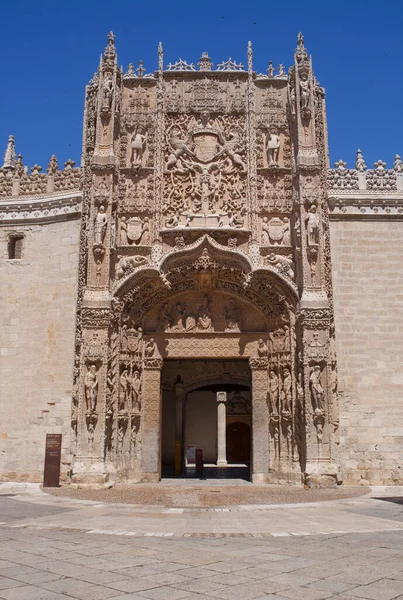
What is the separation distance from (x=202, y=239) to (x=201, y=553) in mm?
10995

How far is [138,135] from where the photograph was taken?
17.5 metres

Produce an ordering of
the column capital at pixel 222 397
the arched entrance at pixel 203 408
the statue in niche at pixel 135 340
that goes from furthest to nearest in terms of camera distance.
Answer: the column capital at pixel 222 397, the arched entrance at pixel 203 408, the statue in niche at pixel 135 340

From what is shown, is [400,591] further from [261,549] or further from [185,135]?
[185,135]

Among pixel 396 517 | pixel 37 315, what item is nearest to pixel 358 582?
pixel 396 517

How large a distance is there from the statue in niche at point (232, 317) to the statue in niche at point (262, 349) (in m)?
0.75

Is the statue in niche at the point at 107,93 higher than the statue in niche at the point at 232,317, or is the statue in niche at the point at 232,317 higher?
the statue in niche at the point at 107,93

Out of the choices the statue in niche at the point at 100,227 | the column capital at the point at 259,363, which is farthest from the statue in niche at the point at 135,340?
the column capital at the point at 259,363

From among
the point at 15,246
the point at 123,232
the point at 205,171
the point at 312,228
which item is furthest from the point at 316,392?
the point at 15,246

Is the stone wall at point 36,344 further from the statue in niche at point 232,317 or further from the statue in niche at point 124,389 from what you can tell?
the statue in niche at point 232,317

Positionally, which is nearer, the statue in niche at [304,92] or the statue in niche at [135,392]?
the statue in niche at [135,392]

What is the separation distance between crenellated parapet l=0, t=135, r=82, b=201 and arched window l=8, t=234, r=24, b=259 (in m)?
1.28

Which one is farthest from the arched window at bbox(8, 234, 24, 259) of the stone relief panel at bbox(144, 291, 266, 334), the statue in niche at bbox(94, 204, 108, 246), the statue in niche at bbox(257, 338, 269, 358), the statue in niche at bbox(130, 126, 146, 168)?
the statue in niche at bbox(257, 338, 269, 358)

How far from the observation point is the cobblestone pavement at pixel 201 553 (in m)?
4.98

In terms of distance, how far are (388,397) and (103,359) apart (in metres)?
7.88
